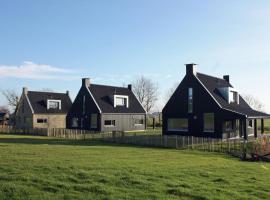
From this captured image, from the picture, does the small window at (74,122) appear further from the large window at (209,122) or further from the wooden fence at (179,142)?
the large window at (209,122)

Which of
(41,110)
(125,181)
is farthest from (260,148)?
(41,110)

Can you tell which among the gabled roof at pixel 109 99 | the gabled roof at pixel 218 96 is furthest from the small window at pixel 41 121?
the gabled roof at pixel 218 96

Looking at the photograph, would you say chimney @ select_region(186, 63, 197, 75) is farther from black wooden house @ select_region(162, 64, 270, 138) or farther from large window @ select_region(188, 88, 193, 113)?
large window @ select_region(188, 88, 193, 113)

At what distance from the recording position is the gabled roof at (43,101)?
5684 cm

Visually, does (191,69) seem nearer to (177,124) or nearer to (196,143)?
(177,124)

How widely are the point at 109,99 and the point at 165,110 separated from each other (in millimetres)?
13023

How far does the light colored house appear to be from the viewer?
2211 inches

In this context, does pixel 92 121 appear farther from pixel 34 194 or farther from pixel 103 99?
pixel 34 194

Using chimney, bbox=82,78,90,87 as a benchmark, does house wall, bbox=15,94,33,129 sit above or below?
below

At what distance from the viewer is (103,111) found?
1880 inches

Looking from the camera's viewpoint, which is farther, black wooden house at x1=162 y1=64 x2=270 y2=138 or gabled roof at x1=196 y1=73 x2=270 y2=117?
gabled roof at x1=196 y1=73 x2=270 y2=117

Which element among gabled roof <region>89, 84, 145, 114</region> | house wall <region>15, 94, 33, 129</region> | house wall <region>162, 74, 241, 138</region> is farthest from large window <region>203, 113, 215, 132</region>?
house wall <region>15, 94, 33, 129</region>

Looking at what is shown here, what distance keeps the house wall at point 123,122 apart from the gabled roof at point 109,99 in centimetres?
67

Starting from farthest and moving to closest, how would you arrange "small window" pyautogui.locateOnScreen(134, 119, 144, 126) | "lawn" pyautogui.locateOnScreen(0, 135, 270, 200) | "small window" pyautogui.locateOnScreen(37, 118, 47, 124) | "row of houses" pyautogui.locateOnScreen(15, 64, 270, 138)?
"small window" pyautogui.locateOnScreen(37, 118, 47, 124)
"small window" pyautogui.locateOnScreen(134, 119, 144, 126)
"row of houses" pyautogui.locateOnScreen(15, 64, 270, 138)
"lawn" pyautogui.locateOnScreen(0, 135, 270, 200)
